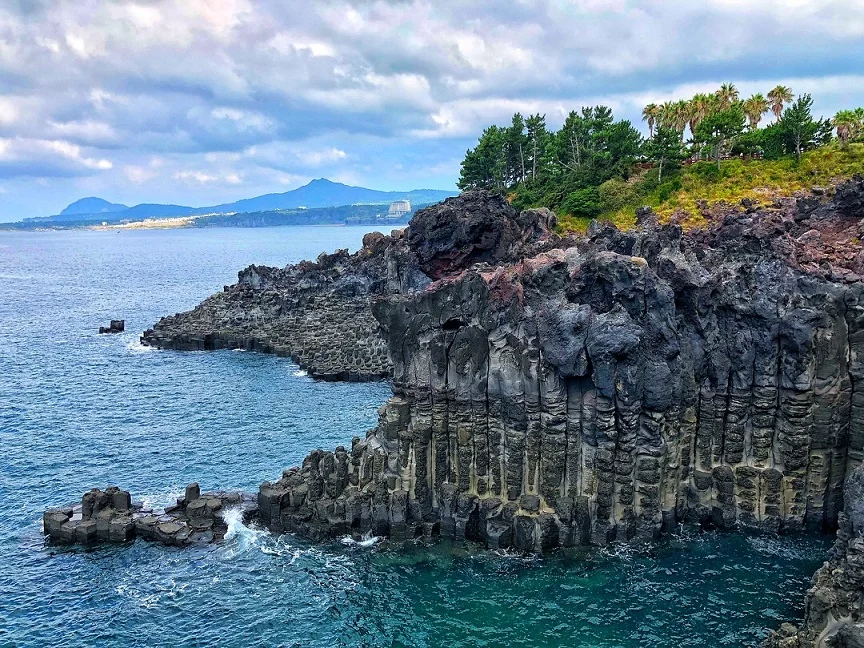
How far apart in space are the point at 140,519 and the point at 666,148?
322 feet

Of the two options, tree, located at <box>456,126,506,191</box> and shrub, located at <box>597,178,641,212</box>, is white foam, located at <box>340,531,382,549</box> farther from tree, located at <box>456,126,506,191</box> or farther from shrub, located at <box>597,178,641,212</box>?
tree, located at <box>456,126,506,191</box>

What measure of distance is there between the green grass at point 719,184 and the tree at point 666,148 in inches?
72.4

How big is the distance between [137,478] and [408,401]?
23398 millimetres

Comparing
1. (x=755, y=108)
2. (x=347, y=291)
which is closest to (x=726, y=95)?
(x=755, y=108)

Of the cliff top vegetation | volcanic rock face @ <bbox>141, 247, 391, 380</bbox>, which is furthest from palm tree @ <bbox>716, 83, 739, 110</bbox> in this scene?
volcanic rock face @ <bbox>141, 247, 391, 380</bbox>

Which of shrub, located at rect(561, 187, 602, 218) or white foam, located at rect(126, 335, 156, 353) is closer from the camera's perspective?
white foam, located at rect(126, 335, 156, 353)

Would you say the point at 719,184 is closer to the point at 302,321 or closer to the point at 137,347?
the point at 302,321

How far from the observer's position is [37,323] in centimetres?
12838

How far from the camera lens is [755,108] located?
125688mm

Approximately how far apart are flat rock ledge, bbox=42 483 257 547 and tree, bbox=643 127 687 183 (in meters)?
Answer: 91.6

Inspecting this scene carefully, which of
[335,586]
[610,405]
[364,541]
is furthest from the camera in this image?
[364,541]

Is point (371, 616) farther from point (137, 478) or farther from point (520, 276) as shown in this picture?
point (137, 478)

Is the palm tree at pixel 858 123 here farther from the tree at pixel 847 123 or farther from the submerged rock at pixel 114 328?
the submerged rock at pixel 114 328

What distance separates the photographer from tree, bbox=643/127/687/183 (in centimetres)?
11475
